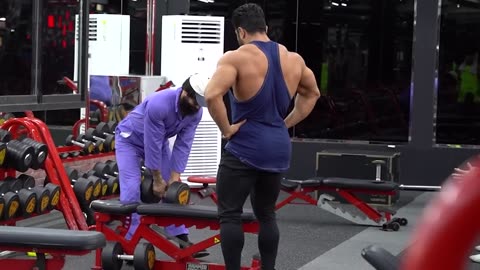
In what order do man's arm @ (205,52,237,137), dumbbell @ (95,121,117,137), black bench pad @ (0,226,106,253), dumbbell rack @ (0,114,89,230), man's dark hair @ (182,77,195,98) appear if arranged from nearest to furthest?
black bench pad @ (0,226,106,253), man's arm @ (205,52,237,137), man's dark hair @ (182,77,195,98), dumbbell rack @ (0,114,89,230), dumbbell @ (95,121,117,137)

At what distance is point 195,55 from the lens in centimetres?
818

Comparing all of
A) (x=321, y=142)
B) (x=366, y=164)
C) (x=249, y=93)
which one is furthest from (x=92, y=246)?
(x=321, y=142)

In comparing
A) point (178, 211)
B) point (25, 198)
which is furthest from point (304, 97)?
point (25, 198)

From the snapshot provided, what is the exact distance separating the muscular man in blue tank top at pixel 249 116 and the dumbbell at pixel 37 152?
184 centimetres

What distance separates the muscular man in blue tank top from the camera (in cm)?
353

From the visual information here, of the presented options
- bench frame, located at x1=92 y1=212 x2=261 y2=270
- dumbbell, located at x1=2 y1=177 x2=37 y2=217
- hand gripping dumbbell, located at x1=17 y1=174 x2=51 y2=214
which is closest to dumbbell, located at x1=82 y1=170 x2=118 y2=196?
hand gripping dumbbell, located at x1=17 y1=174 x2=51 y2=214

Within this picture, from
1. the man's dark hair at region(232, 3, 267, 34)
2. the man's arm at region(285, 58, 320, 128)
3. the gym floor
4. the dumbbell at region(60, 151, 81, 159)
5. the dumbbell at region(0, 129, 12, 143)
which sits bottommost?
the gym floor

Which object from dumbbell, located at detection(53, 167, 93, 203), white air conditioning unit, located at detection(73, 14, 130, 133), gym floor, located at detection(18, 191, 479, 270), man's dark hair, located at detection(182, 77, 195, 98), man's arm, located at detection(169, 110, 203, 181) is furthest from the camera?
white air conditioning unit, located at detection(73, 14, 130, 133)

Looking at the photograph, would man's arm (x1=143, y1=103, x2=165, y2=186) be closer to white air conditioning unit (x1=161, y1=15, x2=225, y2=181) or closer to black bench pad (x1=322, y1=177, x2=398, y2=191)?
black bench pad (x1=322, y1=177, x2=398, y2=191)

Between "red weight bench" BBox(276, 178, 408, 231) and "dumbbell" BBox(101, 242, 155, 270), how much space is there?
255 centimetres

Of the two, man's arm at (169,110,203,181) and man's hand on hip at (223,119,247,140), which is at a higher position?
man's hand on hip at (223,119,247,140)

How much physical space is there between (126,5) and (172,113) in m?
5.22

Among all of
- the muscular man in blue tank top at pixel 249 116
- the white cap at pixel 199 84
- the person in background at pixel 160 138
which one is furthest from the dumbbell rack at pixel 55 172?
the muscular man in blue tank top at pixel 249 116

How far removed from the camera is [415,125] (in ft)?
28.7
